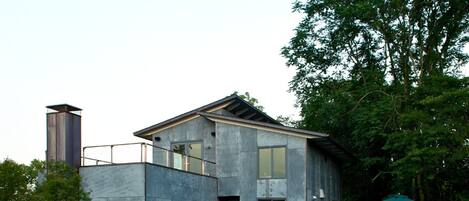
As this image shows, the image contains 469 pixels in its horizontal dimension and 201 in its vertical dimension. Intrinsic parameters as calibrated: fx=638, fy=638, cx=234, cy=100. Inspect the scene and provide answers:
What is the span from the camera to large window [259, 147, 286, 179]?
25953 millimetres

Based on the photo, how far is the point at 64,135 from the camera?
70.4 feet

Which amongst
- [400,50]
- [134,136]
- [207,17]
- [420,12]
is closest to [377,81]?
[400,50]

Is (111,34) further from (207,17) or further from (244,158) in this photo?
(244,158)

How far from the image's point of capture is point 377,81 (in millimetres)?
35031

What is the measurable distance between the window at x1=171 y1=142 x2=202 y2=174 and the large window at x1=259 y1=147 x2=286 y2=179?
2.60 meters

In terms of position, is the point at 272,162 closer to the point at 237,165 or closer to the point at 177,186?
the point at 237,165

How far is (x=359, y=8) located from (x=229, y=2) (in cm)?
837

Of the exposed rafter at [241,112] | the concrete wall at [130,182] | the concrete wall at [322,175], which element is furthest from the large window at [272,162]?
the exposed rafter at [241,112]

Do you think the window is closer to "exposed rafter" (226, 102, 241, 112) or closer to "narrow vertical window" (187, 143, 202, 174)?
"narrow vertical window" (187, 143, 202, 174)

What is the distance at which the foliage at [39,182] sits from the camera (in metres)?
18.3

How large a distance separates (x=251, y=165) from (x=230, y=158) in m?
1.03

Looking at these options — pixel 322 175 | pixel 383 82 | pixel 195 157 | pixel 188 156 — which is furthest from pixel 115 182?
pixel 383 82

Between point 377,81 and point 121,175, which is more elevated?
point 377,81

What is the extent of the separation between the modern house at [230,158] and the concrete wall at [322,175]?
0.14 ft
